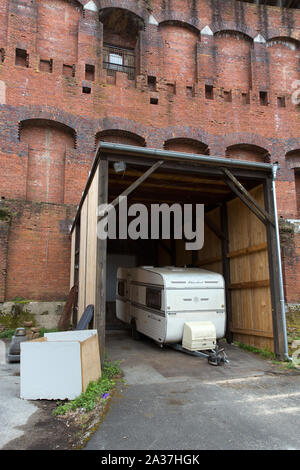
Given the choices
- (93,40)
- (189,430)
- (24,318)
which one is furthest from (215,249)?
(93,40)

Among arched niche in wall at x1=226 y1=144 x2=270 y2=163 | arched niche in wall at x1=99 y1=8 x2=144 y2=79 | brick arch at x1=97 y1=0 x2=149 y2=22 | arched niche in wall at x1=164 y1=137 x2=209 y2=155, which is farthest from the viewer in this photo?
arched niche in wall at x1=99 y1=8 x2=144 y2=79

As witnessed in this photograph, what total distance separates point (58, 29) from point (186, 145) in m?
8.04

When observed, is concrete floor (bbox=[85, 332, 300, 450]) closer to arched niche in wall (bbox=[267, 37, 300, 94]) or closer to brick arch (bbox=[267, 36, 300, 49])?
arched niche in wall (bbox=[267, 37, 300, 94])

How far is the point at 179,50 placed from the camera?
695 inches

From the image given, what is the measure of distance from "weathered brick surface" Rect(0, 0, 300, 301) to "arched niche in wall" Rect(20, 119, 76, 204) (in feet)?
0.14

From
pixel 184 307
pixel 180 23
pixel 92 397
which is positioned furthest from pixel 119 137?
pixel 92 397

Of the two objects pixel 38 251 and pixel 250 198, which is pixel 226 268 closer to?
pixel 250 198

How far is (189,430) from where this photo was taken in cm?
419

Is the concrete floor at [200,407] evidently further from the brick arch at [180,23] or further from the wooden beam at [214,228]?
the brick arch at [180,23]

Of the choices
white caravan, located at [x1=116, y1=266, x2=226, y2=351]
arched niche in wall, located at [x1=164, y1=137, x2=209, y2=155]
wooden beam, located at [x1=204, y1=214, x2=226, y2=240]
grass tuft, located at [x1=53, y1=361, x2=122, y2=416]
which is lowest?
grass tuft, located at [x1=53, y1=361, x2=122, y2=416]

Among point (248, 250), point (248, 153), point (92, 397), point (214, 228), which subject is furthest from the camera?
point (248, 153)

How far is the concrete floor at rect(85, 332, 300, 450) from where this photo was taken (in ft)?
12.8

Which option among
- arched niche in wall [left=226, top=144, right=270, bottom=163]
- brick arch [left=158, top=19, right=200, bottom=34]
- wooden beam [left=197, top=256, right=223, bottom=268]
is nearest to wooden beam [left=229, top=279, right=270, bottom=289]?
wooden beam [left=197, top=256, right=223, bottom=268]
